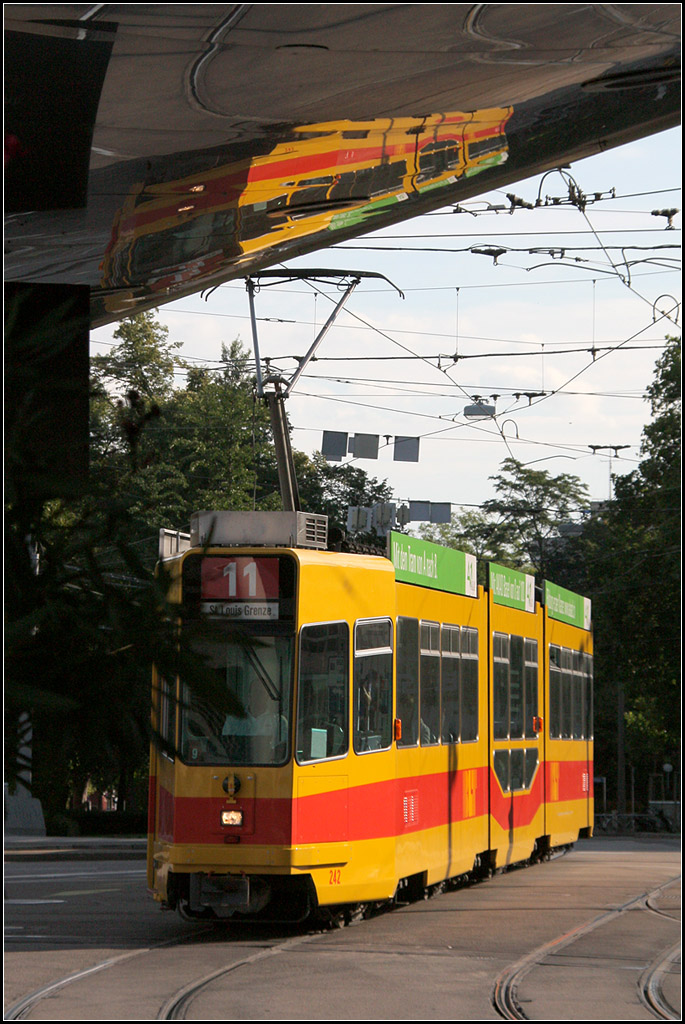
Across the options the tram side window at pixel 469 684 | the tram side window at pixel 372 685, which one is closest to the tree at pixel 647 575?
the tram side window at pixel 469 684

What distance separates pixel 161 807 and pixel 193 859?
0.76 m

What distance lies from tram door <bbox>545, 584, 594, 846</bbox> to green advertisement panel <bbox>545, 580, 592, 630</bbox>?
0.08 ft

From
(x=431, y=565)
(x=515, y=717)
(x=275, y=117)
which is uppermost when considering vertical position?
(x=275, y=117)

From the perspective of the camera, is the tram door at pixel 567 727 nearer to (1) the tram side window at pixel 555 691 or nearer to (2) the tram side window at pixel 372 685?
(1) the tram side window at pixel 555 691

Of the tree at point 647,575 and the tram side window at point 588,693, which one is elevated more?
the tree at point 647,575

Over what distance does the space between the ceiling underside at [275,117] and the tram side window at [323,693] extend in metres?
4.19

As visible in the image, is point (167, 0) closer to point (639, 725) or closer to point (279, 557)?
point (279, 557)

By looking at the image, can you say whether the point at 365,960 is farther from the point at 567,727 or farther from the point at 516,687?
the point at 567,727

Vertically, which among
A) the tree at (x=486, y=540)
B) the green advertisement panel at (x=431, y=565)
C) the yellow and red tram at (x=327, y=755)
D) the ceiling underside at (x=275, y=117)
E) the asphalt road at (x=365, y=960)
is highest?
the tree at (x=486, y=540)

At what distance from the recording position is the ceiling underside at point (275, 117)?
14.7ft

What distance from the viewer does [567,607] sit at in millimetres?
21078

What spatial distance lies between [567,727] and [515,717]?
12.0 ft

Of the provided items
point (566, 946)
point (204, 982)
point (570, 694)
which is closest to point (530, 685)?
point (570, 694)

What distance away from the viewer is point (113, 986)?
888 centimetres
